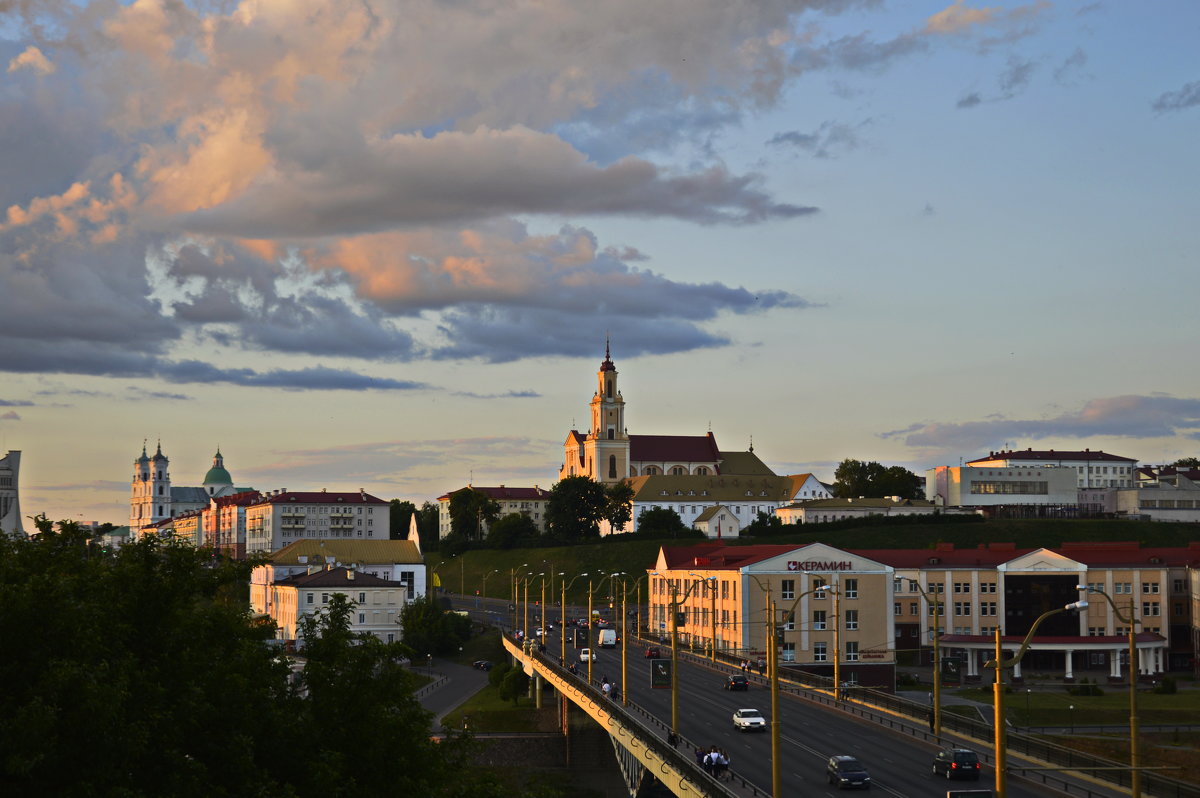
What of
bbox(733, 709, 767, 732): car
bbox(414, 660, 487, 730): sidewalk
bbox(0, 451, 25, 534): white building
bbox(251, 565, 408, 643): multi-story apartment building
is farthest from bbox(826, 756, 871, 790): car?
bbox(0, 451, 25, 534): white building

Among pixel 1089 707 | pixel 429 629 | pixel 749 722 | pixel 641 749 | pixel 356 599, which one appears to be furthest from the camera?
pixel 356 599

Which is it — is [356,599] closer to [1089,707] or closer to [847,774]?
[1089,707]

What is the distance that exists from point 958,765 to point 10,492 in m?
151

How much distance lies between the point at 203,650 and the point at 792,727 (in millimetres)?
38828

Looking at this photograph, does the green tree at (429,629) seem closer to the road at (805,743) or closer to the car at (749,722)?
the road at (805,743)

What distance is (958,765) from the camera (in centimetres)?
5538

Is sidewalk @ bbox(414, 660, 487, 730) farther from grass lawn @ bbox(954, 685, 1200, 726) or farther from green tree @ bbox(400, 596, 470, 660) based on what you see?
grass lawn @ bbox(954, 685, 1200, 726)

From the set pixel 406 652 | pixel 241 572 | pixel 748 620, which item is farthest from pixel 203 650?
pixel 748 620

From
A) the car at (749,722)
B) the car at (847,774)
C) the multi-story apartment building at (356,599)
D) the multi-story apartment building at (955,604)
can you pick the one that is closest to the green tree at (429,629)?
the multi-story apartment building at (356,599)

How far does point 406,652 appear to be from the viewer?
48656mm

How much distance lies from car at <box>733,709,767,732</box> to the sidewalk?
4127 cm

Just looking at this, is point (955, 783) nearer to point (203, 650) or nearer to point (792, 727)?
point (792, 727)

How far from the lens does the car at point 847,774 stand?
53844 millimetres

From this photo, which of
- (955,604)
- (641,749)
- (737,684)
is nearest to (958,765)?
(641,749)
